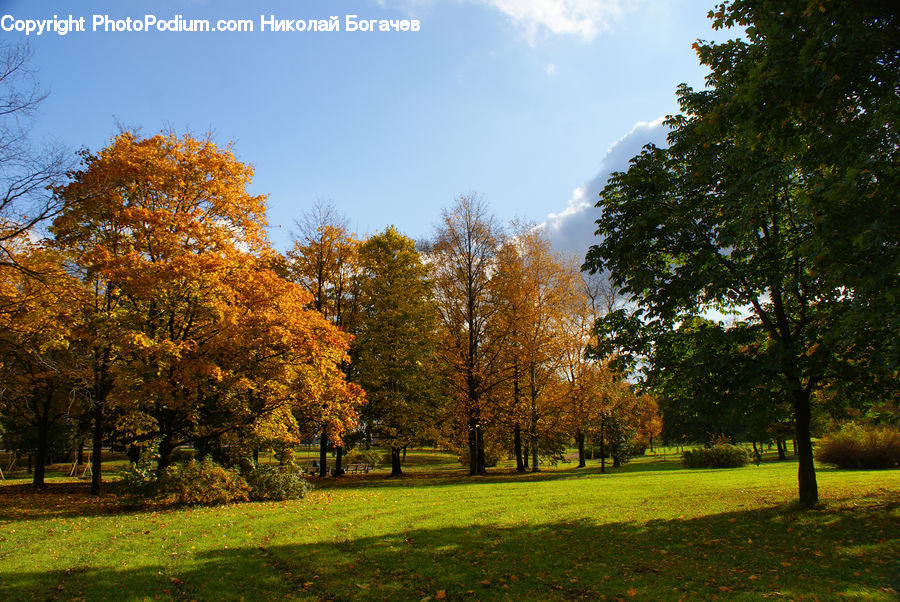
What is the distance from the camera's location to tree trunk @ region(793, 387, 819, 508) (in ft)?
39.7

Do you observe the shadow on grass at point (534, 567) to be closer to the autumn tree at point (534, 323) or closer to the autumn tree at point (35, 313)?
the autumn tree at point (35, 313)

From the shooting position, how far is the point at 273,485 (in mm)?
17156

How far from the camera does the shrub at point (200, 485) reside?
50.3ft

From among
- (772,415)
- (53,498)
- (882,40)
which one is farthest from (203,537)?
(882,40)

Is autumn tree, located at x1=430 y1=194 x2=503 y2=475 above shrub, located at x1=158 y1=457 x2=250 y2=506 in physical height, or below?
above

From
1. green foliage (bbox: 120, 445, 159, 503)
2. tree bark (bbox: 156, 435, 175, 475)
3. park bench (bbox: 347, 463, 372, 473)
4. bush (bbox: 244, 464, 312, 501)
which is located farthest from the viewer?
park bench (bbox: 347, 463, 372, 473)

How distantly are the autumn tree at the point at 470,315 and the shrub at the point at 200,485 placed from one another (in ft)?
42.2

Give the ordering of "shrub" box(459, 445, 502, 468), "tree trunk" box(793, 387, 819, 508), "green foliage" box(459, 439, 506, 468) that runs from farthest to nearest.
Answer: "shrub" box(459, 445, 502, 468) → "green foliage" box(459, 439, 506, 468) → "tree trunk" box(793, 387, 819, 508)

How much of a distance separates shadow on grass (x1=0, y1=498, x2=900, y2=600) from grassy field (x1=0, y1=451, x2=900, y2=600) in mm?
39

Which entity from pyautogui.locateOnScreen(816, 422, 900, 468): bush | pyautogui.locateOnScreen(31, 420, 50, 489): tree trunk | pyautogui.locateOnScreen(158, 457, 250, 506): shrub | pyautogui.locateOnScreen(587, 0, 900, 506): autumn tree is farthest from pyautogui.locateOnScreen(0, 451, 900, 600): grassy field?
pyautogui.locateOnScreen(816, 422, 900, 468): bush

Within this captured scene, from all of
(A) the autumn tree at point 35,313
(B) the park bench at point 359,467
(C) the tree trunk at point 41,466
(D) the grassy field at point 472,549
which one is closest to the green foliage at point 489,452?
(B) the park bench at point 359,467

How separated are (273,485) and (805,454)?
53.9 ft

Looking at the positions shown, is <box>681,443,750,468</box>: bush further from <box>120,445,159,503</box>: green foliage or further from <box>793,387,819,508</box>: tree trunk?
<box>120,445,159,503</box>: green foliage

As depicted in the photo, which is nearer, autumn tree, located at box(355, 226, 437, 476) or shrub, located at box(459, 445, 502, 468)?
autumn tree, located at box(355, 226, 437, 476)
